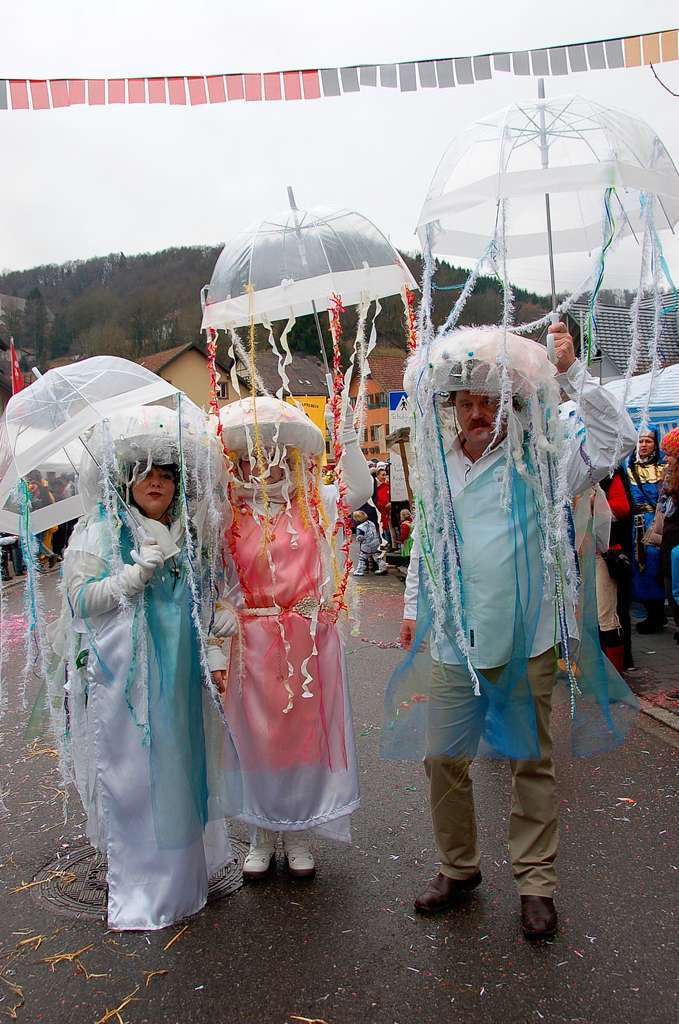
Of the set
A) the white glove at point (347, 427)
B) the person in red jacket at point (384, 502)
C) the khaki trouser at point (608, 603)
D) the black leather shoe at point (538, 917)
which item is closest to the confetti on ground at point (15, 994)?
the black leather shoe at point (538, 917)

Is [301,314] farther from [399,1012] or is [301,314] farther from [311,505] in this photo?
[399,1012]

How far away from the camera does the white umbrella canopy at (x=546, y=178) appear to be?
2533mm

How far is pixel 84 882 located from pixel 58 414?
6.13 feet

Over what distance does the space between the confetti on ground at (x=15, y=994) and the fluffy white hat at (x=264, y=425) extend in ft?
6.49

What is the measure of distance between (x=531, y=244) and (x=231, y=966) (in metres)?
2.55

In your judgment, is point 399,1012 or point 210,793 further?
point 210,793

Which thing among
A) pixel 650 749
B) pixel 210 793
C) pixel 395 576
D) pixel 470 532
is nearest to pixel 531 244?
pixel 470 532

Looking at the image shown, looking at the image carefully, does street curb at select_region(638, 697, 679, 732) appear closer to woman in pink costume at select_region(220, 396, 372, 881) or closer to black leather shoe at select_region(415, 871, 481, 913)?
black leather shoe at select_region(415, 871, 481, 913)

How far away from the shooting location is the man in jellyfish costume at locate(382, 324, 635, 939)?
2.85m

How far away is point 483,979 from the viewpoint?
260 centimetres

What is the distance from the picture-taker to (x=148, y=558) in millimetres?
3027

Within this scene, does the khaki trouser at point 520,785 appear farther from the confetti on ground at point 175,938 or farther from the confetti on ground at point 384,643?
the confetti on ground at point 384,643

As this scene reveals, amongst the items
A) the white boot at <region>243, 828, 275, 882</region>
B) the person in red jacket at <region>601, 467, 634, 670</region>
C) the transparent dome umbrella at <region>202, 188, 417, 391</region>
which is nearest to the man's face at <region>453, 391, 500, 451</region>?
the transparent dome umbrella at <region>202, 188, 417, 391</region>

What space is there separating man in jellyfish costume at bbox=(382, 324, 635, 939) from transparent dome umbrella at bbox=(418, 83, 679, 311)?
333 mm
